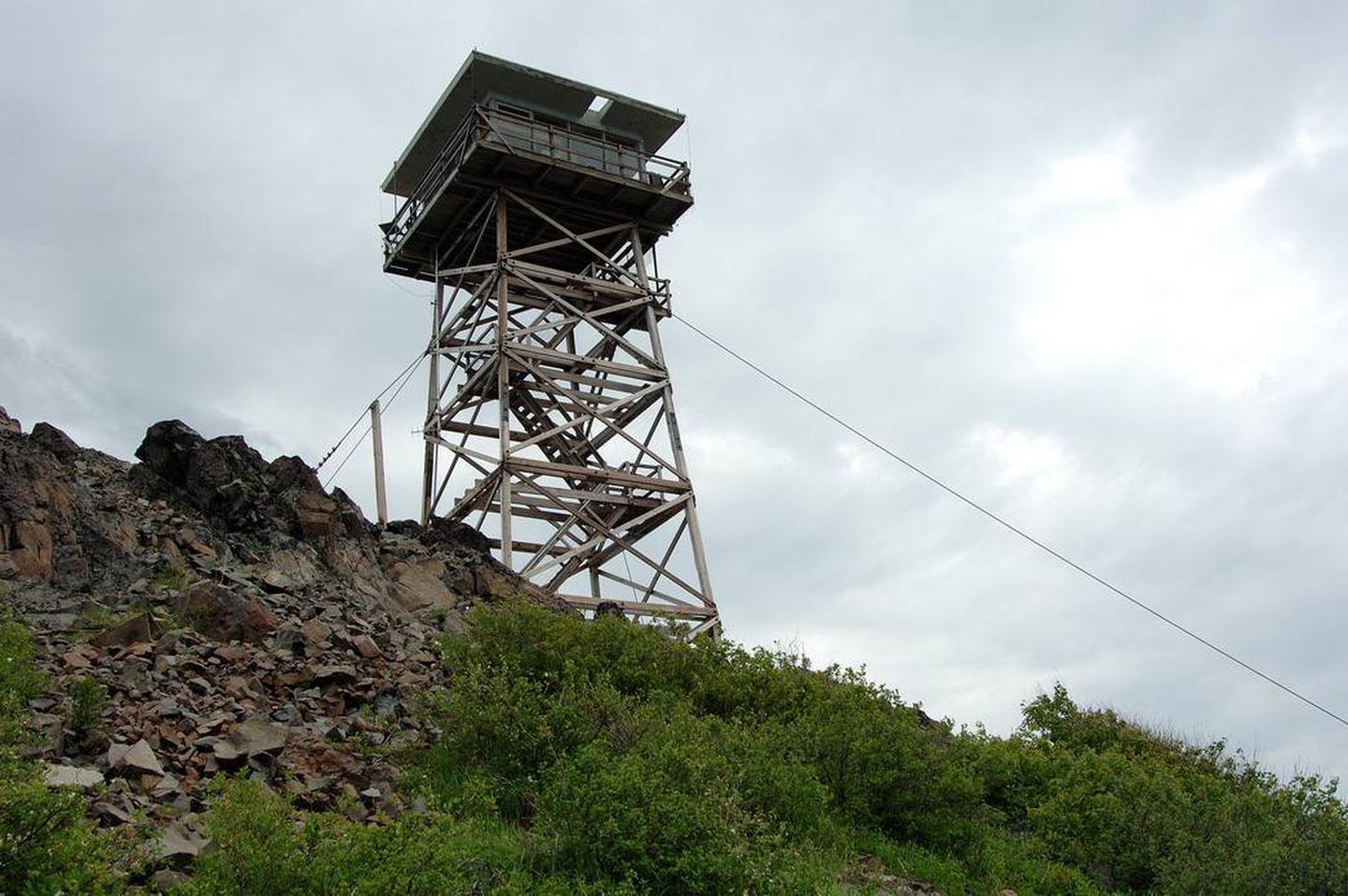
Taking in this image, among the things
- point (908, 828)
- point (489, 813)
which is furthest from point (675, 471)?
point (489, 813)

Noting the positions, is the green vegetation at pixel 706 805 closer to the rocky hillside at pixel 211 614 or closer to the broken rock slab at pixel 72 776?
the broken rock slab at pixel 72 776

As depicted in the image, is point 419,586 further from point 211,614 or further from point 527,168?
point 527,168

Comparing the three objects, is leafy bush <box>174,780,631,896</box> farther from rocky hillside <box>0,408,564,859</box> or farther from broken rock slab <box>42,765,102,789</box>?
broken rock slab <box>42,765,102,789</box>

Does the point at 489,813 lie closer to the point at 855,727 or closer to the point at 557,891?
the point at 557,891

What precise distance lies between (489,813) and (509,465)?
34.2 ft

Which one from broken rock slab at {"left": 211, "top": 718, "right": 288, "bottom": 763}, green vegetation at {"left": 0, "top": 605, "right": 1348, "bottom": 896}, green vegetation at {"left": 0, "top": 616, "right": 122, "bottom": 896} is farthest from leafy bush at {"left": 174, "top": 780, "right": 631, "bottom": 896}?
broken rock slab at {"left": 211, "top": 718, "right": 288, "bottom": 763}

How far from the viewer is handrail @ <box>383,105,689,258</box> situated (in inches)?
850

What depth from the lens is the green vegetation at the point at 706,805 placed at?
6523 millimetres

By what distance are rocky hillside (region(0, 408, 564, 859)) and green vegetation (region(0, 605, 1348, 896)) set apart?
0.60m

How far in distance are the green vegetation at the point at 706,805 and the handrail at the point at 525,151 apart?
36.8 feet

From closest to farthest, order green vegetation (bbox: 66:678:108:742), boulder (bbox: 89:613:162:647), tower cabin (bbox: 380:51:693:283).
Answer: green vegetation (bbox: 66:678:108:742) < boulder (bbox: 89:613:162:647) < tower cabin (bbox: 380:51:693:283)

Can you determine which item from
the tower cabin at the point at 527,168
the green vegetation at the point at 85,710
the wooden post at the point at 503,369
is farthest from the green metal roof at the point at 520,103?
the green vegetation at the point at 85,710

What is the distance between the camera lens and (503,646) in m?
11.9

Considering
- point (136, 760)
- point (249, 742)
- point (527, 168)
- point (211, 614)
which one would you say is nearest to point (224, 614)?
point (211, 614)
